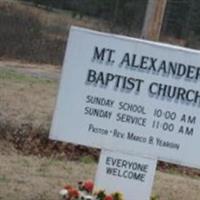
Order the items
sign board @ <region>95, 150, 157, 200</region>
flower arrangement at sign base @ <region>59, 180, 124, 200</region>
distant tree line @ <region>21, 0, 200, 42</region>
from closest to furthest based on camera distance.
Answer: flower arrangement at sign base @ <region>59, 180, 124, 200</region>
sign board @ <region>95, 150, 157, 200</region>
distant tree line @ <region>21, 0, 200, 42</region>

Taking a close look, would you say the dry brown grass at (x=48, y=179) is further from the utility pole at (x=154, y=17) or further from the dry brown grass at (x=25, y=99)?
the utility pole at (x=154, y=17)

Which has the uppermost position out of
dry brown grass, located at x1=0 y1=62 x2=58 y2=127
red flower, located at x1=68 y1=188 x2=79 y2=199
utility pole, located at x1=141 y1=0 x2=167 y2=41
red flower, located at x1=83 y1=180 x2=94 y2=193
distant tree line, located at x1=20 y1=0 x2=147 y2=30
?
utility pole, located at x1=141 y1=0 x2=167 y2=41

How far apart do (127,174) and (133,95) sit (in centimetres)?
66

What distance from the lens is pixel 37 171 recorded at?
8.20 metres

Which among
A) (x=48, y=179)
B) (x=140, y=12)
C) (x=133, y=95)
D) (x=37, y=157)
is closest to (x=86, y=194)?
(x=133, y=95)

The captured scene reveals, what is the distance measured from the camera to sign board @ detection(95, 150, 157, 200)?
686cm

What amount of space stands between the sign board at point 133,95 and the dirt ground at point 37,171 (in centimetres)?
94

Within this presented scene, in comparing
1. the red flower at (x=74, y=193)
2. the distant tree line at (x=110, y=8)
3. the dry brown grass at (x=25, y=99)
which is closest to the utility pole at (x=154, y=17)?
the dry brown grass at (x=25, y=99)

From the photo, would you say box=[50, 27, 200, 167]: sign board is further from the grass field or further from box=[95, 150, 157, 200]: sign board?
the grass field

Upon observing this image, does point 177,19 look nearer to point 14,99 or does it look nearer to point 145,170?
point 14,99

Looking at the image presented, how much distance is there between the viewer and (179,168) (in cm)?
995

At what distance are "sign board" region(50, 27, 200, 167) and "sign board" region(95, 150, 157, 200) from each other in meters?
0.11

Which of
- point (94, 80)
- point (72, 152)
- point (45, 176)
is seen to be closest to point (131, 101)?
point (94, 80)

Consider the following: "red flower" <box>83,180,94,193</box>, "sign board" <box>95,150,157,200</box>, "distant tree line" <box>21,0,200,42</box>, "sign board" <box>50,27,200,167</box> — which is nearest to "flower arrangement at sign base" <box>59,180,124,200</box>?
"red flower" <box>83,180,94,193</box>
